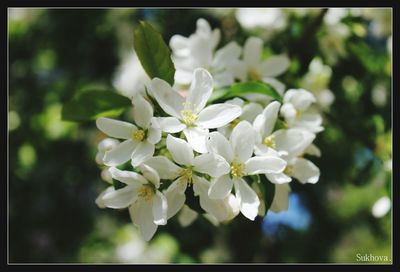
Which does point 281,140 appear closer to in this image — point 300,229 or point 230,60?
point 230,60

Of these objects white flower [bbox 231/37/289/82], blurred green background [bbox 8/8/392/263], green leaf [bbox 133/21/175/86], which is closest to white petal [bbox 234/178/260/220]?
green leaf [bbox 133/21/175/86]

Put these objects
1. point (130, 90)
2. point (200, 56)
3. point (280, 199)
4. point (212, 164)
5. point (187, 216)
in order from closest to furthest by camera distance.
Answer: point (212, 164), point (280, 199), point (187, 216), point (200, 56), point (130, 90)

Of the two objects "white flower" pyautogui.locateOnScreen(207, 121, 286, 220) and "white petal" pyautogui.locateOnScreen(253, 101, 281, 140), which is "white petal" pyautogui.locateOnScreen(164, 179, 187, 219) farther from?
"white petal" pyautogui.locateOnScreen(253, 101, 281, 140)

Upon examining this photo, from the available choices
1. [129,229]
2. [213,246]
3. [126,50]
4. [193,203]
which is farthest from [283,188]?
[126,50]

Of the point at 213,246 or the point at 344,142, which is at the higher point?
the point at 344,142

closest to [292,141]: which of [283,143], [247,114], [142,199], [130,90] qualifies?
[283,143]

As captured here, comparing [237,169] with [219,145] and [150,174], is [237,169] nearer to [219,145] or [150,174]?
[219,145]

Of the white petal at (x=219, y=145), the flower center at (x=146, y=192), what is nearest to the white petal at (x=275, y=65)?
the white petal at (x=219, y=145)
